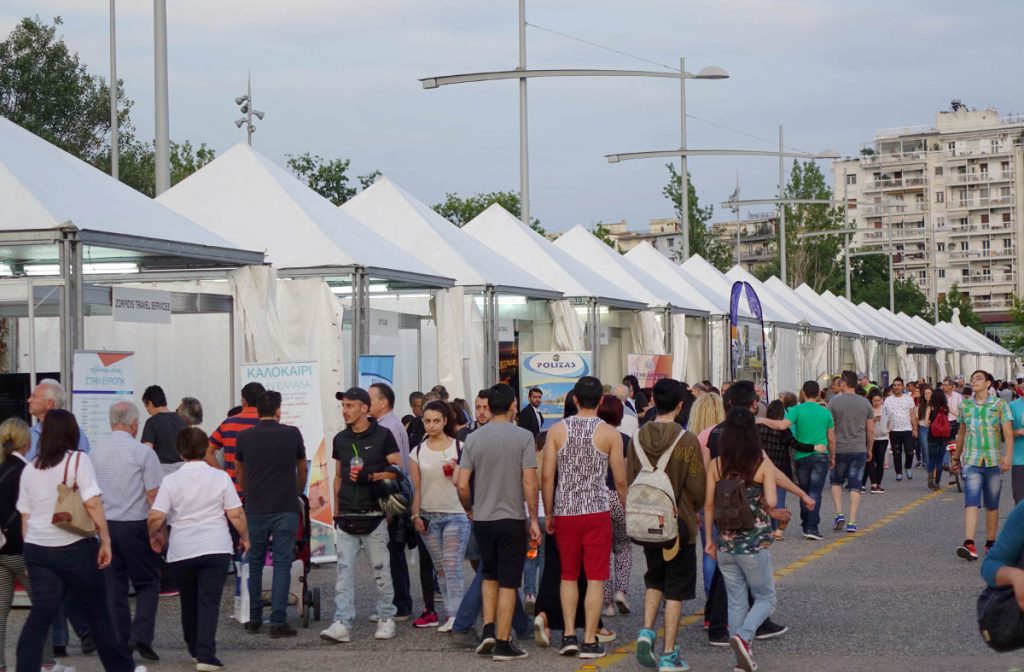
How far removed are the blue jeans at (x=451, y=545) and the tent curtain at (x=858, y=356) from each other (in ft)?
120

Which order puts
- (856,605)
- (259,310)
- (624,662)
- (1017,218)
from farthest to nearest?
(1017,218) → (259,310) → (856,605) → (624,662)

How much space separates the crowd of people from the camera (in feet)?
29.0

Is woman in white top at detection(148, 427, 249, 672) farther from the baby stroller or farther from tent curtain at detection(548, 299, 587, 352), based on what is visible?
tent curtain at detection(548, 299, 587, 352)

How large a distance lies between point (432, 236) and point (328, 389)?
4.68m

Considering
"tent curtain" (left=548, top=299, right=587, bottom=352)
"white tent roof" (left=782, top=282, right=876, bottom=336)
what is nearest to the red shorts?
"tent curtain" (left=548, top=299, right=587, bottom=352)

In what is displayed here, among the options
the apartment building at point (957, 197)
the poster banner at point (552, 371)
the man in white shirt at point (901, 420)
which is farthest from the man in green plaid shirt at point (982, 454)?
the apartment building at point (957, 197)

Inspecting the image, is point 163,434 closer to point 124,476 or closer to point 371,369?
point 124,476

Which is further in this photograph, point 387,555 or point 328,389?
point 328,389

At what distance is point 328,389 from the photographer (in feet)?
54.9

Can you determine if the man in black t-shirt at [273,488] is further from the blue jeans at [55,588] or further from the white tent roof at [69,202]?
the white tent roof at [69,202]

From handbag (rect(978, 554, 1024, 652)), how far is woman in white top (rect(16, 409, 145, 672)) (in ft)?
17.9

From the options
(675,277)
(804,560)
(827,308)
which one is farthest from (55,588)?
(827,308)

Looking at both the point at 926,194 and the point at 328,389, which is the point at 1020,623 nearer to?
the point at 328,389

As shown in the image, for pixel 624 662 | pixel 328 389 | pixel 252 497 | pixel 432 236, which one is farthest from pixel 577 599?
pixel 432 236
